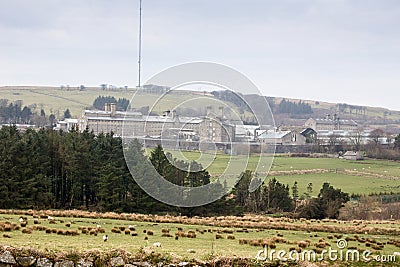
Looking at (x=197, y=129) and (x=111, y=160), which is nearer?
(x=197, y=129)

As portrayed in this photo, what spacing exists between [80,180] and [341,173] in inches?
1717

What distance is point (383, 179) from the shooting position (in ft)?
225

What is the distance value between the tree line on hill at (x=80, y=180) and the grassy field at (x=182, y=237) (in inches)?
338

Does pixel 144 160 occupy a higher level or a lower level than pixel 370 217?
higher

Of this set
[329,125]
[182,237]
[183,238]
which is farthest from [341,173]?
[329,125]

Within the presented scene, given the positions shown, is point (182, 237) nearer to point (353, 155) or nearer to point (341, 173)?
point (341, 173)

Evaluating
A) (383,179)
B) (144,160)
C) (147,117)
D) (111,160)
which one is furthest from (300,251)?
(383,179)

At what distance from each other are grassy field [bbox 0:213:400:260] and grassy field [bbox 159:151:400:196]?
28995 millimetres

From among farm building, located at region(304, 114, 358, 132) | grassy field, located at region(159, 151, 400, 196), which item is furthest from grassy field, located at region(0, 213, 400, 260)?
farm building, located at region(304, 114, 358, 132)

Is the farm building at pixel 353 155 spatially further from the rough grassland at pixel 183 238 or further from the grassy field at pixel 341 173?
the rough grassland at pixel 183 238

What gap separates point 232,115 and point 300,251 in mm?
7337

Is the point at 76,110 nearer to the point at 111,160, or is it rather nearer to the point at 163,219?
the point at 111,160

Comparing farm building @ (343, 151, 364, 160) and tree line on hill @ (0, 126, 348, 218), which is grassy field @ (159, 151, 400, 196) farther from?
tree line on hill @ (0, 126, 348, 218)

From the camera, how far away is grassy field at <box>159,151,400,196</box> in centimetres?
6151
